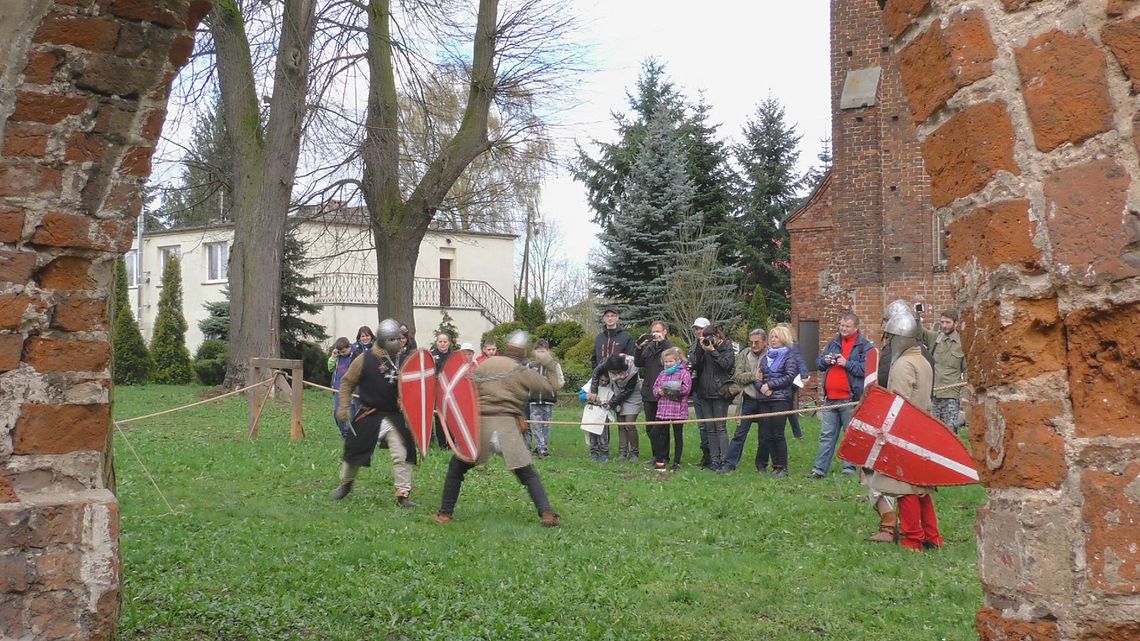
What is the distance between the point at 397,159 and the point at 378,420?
11082mm

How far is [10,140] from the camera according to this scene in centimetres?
477

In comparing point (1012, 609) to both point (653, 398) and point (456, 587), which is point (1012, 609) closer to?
point (456, 587)

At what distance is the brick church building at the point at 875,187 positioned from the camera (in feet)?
70.0

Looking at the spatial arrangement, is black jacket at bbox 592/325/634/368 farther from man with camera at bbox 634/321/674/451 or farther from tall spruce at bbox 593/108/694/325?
tall spruce at bbox 593/108/694/325

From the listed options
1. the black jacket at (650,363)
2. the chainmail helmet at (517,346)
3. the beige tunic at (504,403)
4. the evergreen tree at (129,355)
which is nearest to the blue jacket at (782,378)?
the black jacket at (650,363)

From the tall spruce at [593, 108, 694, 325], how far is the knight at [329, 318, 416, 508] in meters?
18.4

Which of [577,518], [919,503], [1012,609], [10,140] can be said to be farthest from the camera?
[577,518]

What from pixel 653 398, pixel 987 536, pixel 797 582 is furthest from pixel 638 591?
pixel 653 398

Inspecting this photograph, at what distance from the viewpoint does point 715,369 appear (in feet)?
43.9

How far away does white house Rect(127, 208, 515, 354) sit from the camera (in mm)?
40062

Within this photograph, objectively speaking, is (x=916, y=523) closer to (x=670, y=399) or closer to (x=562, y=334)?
(x=670, y=399)

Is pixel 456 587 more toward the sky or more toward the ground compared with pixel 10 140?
more toward the ground

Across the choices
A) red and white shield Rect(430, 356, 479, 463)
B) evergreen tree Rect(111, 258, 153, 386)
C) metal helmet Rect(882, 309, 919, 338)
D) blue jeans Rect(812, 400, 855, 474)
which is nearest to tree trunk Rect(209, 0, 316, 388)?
evergreen tree Rect(111, 258, 153, 386)

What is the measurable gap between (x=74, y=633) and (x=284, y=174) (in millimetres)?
16422
